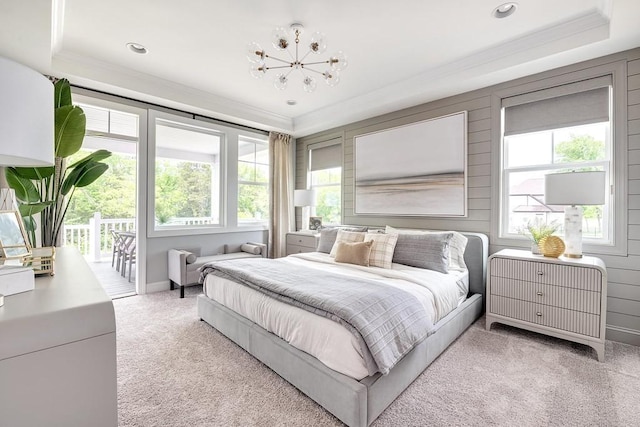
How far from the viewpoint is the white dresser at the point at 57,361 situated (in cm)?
67

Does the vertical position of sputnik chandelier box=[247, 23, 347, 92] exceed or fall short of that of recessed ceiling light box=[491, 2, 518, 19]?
it falls short

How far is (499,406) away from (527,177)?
2.41 m

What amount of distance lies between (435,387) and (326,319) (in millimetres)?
924

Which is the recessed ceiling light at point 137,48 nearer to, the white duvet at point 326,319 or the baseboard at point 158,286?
the white duvet at point 326,319

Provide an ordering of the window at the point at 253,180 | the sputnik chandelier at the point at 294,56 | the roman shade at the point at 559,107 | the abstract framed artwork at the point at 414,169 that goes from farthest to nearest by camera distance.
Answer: the window at the point at 253,180 < the abstract framed artwork at the point at 414,169 < the roman shade at the point at 559,107 < the sputnik chandelier at the point at 294,56

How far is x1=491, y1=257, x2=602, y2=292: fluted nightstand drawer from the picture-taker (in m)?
2.34

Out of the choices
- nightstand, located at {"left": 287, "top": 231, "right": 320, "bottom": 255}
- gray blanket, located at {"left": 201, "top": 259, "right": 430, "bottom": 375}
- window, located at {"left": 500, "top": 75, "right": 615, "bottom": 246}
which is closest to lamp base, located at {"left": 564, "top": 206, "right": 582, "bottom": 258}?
window, located at {"left": 500, "top": 75, "right": 615, "bottom": 246}

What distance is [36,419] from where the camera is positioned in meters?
0.70

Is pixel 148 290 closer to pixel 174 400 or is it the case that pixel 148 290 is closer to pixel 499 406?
pixel 174 400

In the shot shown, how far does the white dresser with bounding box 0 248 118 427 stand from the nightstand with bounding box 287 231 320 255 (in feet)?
12.3

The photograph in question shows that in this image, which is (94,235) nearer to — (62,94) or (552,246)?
(62,94)

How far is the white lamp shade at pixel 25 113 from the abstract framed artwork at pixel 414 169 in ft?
12.0

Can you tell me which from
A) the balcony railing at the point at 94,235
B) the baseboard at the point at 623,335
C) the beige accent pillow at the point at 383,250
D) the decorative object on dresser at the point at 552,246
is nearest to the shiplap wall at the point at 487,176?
the baseboard at the point at 623,335

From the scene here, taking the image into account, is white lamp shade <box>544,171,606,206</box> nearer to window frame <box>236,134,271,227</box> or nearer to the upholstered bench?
the upholstered bench
